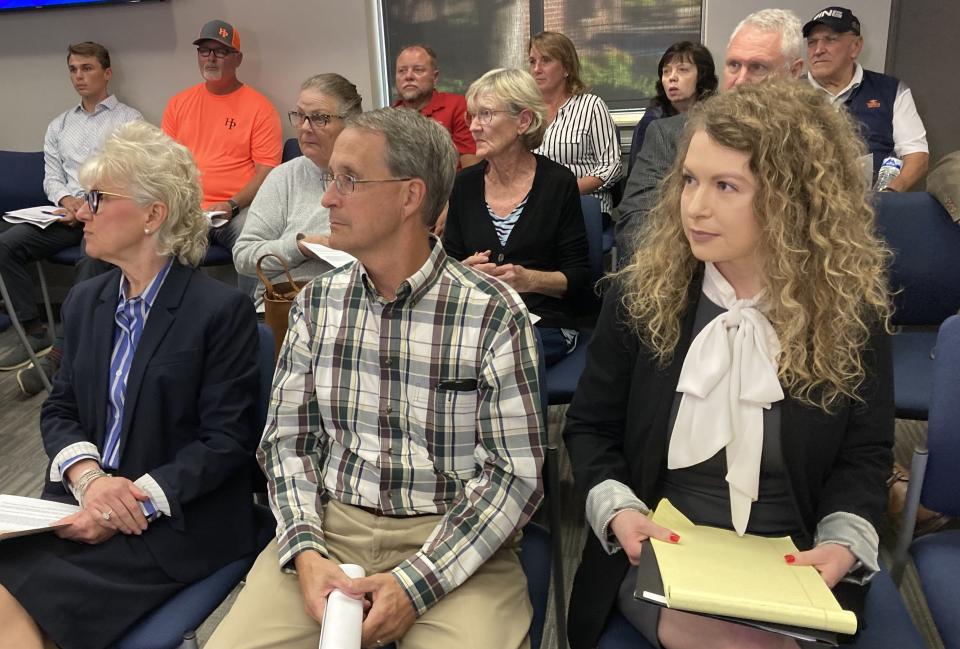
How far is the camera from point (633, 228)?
2529 millimetres

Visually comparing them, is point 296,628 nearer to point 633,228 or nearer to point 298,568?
point 298,568

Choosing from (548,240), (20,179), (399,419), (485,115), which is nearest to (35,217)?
(20,179)

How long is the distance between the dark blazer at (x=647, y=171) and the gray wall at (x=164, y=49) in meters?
2.37

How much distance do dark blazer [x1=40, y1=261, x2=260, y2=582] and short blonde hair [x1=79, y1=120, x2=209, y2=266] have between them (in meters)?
0.08

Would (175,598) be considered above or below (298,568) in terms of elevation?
below

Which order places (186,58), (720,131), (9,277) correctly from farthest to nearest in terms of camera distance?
1. (186,58)
2. (9,277)
3. (720,131)

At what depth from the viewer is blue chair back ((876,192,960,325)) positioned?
2.35 meters

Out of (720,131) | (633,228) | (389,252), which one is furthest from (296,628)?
(633,228)

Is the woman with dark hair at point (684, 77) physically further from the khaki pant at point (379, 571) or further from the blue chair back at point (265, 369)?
the khaki pant at point (379, 571)

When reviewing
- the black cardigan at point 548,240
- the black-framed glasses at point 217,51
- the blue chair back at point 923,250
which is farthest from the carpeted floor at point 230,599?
the black-framed glasses at point 217,51

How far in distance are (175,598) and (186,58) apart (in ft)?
13.0

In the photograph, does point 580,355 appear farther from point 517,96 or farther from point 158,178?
point 158,178

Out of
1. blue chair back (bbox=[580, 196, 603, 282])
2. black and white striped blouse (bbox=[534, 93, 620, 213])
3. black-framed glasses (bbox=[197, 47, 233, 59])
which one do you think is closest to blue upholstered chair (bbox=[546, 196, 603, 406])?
blue chair back (bbox=[580, 196, 603, 282])

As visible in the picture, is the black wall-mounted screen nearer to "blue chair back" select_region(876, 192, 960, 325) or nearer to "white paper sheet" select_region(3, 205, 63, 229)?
"white paper sheet" select_region(3, 205, 63, 229)
